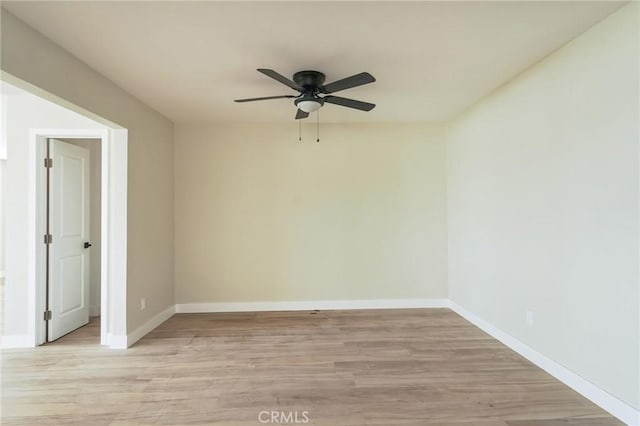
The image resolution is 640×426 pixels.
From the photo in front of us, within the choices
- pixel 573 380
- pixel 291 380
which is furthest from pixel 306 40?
pixel 573 380

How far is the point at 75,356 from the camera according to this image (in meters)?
2.98

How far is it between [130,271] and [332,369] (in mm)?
2284

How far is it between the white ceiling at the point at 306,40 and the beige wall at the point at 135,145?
4.3 inches

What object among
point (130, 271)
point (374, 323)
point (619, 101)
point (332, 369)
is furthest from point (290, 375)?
point (619, 101)

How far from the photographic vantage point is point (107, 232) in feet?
10.5

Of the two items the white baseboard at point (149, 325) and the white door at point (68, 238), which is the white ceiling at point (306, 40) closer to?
the white door at point (68, 238)

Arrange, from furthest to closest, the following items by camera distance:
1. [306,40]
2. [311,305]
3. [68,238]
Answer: [311,305] → [68,238] → [306,40]

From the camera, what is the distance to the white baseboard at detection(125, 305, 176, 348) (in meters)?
3.22

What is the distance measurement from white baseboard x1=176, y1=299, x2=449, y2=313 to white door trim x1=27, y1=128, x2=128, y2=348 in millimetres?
1191

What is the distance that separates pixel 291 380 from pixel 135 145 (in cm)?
284

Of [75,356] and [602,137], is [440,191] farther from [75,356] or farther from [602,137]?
[75,356]

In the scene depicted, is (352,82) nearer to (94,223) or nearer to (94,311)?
(94,223)

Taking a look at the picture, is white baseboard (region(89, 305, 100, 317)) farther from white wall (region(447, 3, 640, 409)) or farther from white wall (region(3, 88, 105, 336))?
white wall (region(447, 3, 640, 409))

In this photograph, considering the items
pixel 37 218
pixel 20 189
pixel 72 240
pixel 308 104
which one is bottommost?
pixel 72 240
